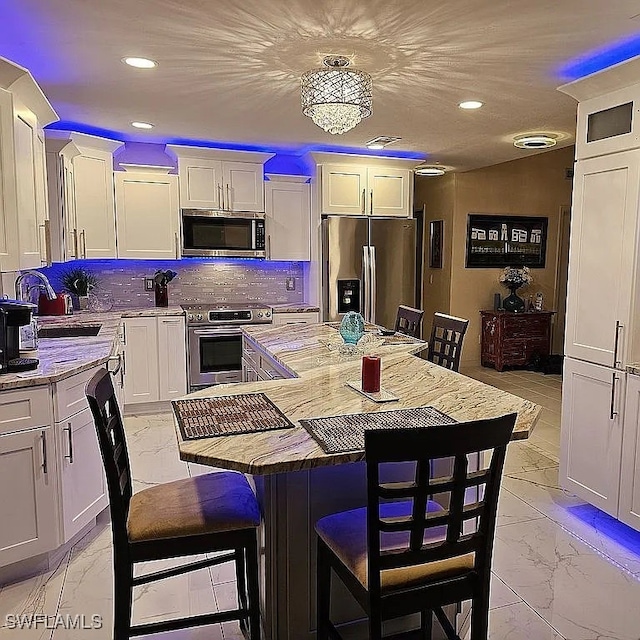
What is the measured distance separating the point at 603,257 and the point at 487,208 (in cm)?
398

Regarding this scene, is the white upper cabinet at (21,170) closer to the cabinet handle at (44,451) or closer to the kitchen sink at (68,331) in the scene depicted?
the kitchen sink at (68,331)

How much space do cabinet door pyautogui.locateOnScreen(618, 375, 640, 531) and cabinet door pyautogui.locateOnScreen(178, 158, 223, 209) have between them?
3.85 meters

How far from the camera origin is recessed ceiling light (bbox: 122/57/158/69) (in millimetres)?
2792

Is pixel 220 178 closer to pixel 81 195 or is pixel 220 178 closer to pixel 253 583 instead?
pixel 81 195

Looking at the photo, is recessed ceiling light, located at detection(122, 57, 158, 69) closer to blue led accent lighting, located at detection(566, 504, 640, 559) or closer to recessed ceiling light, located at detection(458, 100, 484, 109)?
recessed ceiling light, located at detection(458, 100, 484, 109)

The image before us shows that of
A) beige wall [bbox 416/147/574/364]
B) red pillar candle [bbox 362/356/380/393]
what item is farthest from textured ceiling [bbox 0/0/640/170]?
beige wall [bbox 416/147/574/364]

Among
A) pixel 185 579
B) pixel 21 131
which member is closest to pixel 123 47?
pixel 21 131

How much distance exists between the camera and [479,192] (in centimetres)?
666

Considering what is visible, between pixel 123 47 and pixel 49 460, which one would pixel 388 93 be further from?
pixel 49 460

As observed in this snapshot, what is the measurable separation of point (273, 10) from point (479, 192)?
16.2 feet

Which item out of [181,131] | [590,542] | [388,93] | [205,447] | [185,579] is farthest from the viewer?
[181,131]

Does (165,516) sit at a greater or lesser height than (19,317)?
lesser

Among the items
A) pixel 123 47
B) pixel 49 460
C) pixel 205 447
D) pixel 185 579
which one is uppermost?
pixel 123 47

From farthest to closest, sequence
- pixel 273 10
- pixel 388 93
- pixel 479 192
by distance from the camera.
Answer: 1. pixel 479 192
2. pixel 388 93
3. pixel 273 10
